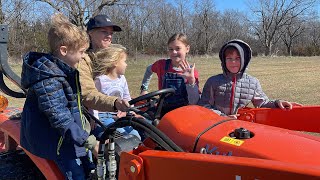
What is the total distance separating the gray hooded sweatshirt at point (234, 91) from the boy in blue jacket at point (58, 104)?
1447mm

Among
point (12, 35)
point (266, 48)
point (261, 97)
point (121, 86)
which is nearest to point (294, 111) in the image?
point (261, 97)

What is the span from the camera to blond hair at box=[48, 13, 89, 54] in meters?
2.52

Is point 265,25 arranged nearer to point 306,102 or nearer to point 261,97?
point 306,102

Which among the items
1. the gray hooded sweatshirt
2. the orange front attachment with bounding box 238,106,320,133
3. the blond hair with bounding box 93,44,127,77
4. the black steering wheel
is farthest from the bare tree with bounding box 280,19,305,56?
the black steering wheel

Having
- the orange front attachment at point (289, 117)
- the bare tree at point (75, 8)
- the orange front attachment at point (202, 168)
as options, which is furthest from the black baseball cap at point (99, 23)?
the bare tree at point (75, 8)

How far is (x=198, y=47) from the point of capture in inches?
2338

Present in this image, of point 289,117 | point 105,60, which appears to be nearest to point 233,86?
point 289,117

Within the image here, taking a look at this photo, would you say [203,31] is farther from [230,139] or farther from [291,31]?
[230,139]

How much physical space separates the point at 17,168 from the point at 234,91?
1.99 m

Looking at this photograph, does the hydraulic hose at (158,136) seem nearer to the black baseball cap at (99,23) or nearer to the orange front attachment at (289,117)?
the orange front attachment at (289,117)

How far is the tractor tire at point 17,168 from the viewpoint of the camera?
291 centimetres

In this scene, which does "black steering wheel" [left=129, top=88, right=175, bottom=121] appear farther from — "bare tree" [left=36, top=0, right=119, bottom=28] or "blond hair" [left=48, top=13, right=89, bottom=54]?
"bare tree" [left=36, top=0, right=119, bottom=28]

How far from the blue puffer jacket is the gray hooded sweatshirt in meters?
1.47

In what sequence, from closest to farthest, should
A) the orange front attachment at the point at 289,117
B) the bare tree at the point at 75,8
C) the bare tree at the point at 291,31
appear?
the orange front attachment at the point at 289,117 → the bare tree at the point at 75,8 → the bare tree at the point at 291,31
